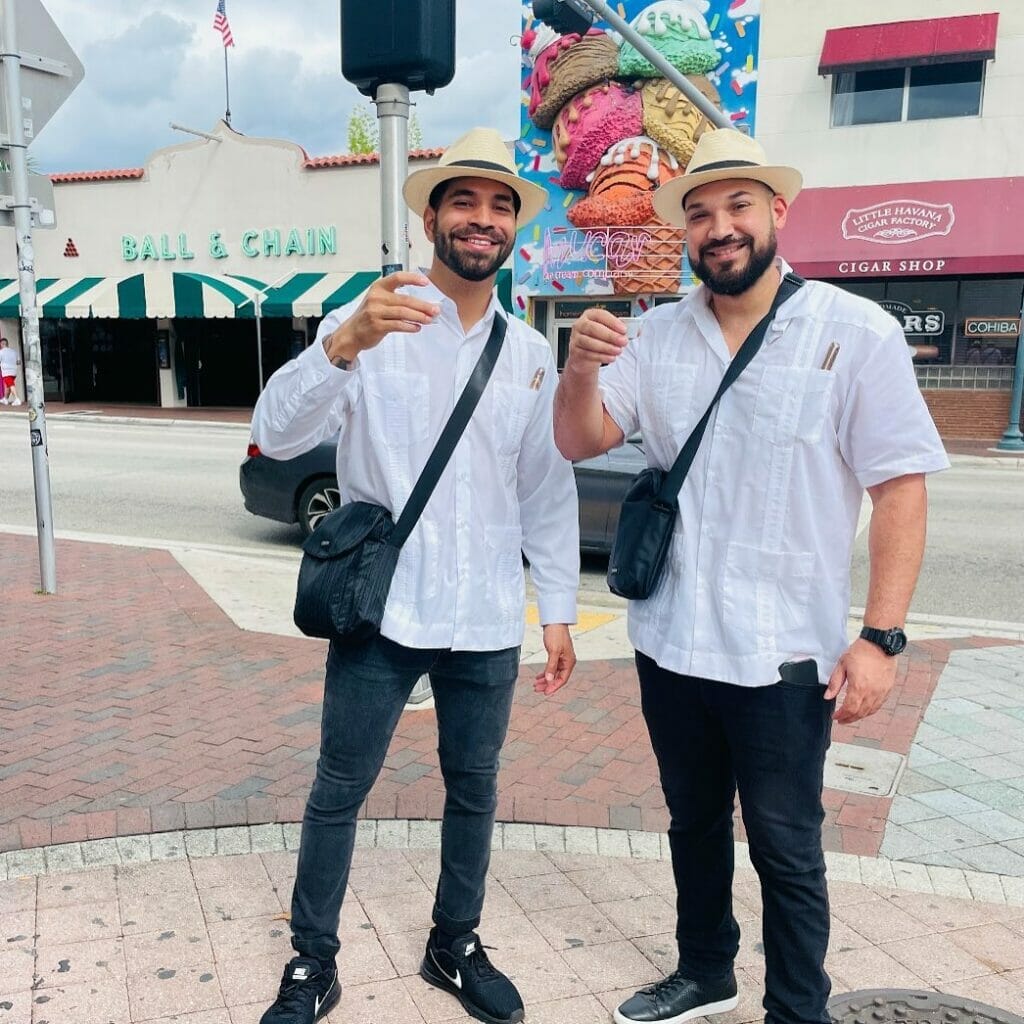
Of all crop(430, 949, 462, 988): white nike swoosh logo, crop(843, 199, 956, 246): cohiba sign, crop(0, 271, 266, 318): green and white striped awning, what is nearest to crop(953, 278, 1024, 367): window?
crop(843, 199, 956, 246): cohiba sign

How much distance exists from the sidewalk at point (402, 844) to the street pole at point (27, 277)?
133cm

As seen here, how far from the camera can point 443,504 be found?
2389 millimetres

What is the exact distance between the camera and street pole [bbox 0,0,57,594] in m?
5.98

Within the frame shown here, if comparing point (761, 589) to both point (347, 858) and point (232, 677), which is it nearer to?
point (347, 858)

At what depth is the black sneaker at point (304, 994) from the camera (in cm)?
238

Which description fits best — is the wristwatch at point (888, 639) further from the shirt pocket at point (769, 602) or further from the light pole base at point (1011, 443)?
the light pole base at point (1011, 443)

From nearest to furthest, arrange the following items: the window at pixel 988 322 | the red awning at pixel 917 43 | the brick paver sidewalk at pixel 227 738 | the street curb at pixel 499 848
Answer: the street curb at pixel 499 848
the brick paver sidewalk at pixel 227 738
the red awning at pixel 917 43
the window at pixel 988 322

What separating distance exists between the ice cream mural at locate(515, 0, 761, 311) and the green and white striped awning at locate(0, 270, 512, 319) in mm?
2485

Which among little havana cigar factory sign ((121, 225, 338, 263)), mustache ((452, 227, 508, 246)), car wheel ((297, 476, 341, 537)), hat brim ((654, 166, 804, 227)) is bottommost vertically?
car wheel ((297, 476, 341, 537))

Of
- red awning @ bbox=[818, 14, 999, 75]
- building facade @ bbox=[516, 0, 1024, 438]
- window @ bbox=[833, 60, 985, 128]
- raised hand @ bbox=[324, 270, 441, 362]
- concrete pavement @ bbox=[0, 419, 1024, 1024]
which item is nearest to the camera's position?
raised hand @ bbox=[324, 270, 441, 362]

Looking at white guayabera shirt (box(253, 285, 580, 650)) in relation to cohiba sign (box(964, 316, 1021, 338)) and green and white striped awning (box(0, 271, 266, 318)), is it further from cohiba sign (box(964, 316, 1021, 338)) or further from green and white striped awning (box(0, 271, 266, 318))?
green and white striped awning (box(0, 271, 266, 318))

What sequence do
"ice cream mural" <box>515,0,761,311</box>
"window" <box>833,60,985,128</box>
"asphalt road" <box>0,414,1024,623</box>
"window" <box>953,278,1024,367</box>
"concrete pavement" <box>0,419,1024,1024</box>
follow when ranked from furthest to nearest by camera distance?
"ice cream mural" <box>515,0,761,311</box>
"window" <box>953,278,1024,367</box>
"window" <box>833,60,985,128</box>
"asphalt road" <box>0,414,1024,623</box>
"concrete pavement" <box>0,419,1024,1024</box>

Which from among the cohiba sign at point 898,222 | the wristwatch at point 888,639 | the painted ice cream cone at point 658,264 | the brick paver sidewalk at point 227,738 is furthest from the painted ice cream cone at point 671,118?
the wristwatch at point 888,639

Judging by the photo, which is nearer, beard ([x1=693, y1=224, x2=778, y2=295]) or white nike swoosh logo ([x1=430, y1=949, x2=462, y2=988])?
beard ([x1=693, y1=224, x2=778, y2=295])
